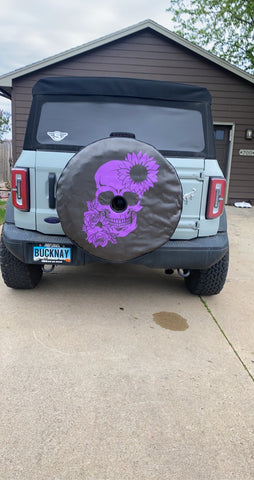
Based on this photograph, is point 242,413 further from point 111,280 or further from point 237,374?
point 111,280

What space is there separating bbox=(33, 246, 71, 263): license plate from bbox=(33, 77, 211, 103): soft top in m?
1.24

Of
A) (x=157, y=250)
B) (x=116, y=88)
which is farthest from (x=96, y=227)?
(x=116, y=88)

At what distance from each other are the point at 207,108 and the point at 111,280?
1.97m

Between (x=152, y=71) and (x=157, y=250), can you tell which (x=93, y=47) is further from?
(x=157, y=250)

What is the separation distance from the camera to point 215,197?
290 centimetres

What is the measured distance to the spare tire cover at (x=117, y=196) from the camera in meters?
2.48

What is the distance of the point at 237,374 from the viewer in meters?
2.29

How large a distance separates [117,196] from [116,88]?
99 cm

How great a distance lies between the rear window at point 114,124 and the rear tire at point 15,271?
3.39ft

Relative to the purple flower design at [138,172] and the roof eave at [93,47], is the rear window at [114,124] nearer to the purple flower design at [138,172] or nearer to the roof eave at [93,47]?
the purple flower design at [138,172]

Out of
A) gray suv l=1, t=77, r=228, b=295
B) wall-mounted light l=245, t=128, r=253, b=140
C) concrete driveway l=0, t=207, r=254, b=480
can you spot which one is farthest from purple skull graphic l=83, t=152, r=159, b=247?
wall-mounted light l=245, t=128, r=253, b=140

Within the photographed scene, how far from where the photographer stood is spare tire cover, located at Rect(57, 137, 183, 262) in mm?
2479

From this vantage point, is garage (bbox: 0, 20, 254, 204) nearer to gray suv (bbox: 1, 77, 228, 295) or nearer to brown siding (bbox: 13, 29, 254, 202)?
brown siding (bbox: 13, 29, 254, 202)

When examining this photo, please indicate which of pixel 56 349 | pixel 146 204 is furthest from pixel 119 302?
pixel 146 204
